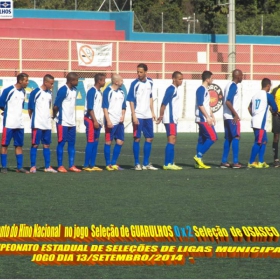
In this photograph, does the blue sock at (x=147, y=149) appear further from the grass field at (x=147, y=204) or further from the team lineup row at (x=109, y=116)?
the grass field at (x=147, y=204)

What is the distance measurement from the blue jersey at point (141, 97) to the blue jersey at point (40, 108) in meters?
1.61

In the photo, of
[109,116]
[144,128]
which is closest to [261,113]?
[144,128]

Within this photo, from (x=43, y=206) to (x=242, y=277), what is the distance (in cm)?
452

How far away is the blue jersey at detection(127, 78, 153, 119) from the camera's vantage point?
17359 millimetres

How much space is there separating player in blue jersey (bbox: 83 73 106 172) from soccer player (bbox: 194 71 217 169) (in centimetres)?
192

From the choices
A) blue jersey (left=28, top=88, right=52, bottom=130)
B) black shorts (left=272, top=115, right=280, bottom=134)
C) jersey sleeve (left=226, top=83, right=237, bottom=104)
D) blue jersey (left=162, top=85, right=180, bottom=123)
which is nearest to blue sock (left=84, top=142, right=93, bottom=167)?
blue jersey (left=28, top=88, right=52, bottom=130)

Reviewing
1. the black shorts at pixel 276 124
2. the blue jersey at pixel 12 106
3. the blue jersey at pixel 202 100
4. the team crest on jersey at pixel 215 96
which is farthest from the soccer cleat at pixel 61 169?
the team crest on jersey at pixel 215 96

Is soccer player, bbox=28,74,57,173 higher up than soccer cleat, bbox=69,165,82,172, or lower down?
higher up

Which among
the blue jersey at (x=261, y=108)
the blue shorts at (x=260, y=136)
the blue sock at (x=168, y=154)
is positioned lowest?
the blue sock at (x=168, y=154)

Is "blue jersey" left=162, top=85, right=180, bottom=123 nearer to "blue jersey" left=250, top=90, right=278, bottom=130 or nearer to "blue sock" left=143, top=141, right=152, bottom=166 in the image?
"blue sock" left=143, top=141, right=152, bottom=166

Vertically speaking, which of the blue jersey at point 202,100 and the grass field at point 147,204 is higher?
the blue jersey at point 202,100

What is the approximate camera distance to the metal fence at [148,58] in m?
34.2

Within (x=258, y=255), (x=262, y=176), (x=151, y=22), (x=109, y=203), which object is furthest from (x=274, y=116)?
(x=151, y=22)

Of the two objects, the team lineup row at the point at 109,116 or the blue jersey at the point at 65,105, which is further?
the blue jersey at the point at 65,105
